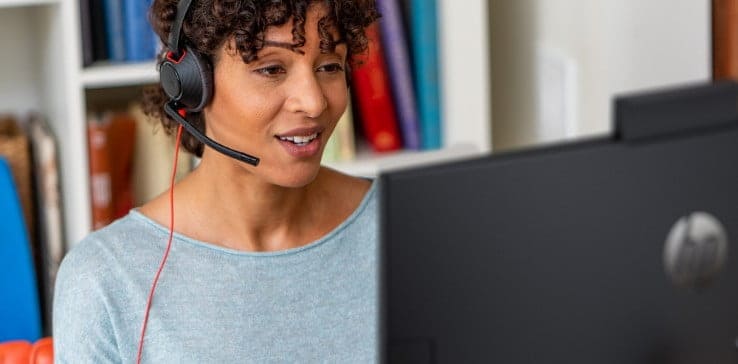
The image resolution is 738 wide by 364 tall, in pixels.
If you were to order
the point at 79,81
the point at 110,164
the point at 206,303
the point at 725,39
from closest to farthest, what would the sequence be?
1. the point at 206,303
2. the point at 725,39
3. the point at 79,81
4. the point at 110,164

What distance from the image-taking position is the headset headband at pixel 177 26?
1224 millimetres

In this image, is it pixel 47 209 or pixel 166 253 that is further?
pixel 47 209

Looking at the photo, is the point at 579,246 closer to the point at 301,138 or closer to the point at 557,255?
the point at 557,255

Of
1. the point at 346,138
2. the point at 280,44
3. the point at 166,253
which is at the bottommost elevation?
the point at 166,253

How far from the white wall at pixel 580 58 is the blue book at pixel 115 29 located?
69 centimetres

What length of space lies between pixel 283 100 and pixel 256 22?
3.1 inches

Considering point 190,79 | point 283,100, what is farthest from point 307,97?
point 190,79

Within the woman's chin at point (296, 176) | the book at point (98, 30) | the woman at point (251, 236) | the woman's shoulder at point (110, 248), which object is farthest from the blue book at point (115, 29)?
the woman's chin at point (296, 176)

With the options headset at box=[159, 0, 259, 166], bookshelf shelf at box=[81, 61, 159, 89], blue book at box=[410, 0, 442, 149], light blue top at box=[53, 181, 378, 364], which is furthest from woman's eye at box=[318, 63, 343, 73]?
blue book at box=[410, 0, 442, 149]

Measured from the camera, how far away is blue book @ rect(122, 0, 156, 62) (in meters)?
2.07

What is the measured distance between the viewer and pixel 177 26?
1.24 metres

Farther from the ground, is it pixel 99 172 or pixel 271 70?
pixel 271 70

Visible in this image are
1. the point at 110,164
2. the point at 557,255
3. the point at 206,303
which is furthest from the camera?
the point at 110,164

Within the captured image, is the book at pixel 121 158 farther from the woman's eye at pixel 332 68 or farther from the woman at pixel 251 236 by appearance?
the woman's eye at pixel 332 68
